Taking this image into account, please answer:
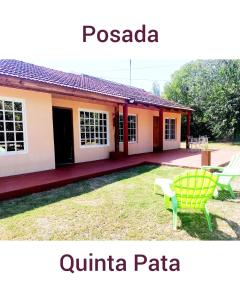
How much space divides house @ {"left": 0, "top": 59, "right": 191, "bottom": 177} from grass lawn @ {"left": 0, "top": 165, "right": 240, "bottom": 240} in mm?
2189

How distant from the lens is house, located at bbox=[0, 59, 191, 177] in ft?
22.9

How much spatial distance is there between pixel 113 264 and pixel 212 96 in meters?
21.3

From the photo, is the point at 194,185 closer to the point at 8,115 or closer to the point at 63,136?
the point at 8,115

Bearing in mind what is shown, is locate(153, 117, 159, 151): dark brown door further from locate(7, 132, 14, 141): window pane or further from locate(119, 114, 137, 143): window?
locate(7, 132, 14, 141): window pane

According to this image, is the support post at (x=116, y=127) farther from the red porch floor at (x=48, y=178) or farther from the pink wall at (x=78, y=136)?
the red porch floor at (x=48, y=178)

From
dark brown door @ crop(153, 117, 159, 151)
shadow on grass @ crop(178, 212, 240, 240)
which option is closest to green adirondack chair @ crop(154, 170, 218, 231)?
shadow on grass @ crop(178, 212, 240, 240)

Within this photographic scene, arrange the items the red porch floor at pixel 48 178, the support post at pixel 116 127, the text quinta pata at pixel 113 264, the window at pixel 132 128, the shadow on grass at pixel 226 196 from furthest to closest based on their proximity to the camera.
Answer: the window at pixel 132 128
the support post at pixel 116 127
the red porch floor at pixel 48 178
the shadow on grass at pixel 226 196
the text quinta pata at pixel 113 264

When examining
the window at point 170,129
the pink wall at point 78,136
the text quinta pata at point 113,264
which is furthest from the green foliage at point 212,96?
the text quinta pata at point 113,264

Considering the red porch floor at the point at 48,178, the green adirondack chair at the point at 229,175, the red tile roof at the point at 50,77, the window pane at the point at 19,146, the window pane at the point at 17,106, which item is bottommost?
the red porch floor at the point at 48,178

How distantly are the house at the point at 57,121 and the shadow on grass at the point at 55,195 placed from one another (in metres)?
1.89

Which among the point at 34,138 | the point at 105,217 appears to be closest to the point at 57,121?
the point at 34,138

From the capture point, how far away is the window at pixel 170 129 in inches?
602

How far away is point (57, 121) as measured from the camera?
9.09 meters

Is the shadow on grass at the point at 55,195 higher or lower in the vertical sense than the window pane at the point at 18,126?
lower
